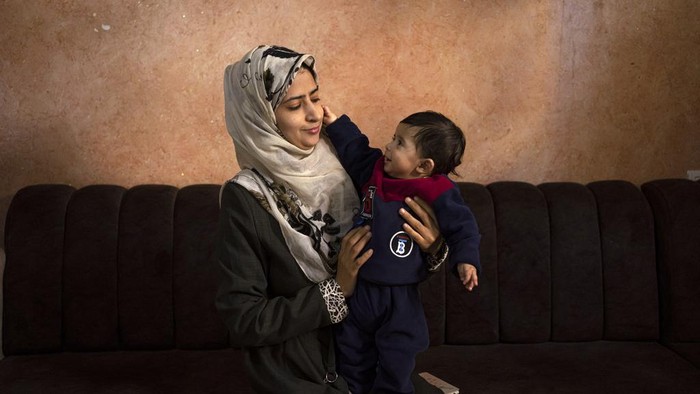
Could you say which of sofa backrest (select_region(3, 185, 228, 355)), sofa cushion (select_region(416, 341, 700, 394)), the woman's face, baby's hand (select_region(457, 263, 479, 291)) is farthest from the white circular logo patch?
sofa backrest (select_region(3, 185, 228, 355))

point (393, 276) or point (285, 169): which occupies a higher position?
point (285, 169)

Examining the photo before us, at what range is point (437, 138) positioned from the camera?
1.62 m

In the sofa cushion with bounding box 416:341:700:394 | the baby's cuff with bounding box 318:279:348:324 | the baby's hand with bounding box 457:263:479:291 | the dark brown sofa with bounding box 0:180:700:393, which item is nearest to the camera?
the baby's hand with bounding box 457:263:479:291

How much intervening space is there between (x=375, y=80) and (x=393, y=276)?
3.73ft

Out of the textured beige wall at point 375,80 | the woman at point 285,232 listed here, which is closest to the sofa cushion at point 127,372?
the woman at point 285,232

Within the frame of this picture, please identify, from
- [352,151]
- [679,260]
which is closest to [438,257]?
[352,151]

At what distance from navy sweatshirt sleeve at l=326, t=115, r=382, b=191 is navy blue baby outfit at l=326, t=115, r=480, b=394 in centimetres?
6

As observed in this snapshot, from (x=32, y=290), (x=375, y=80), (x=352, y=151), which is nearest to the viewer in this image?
(x=352, y=151)

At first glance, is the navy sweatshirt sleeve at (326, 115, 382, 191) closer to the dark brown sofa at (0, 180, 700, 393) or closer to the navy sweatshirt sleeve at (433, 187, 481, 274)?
the navy sweatshirt sleeve at (433, 187, 481, 274)

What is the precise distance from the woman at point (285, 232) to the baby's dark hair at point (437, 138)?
13 cm

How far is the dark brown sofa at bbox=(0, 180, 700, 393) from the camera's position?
7.34 feet

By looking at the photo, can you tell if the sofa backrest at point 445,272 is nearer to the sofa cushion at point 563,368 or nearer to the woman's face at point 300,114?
the sofa cushion at point 563,368

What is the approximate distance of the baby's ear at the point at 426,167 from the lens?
1.64m

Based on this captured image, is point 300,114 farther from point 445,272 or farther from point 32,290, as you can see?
point 32,290
